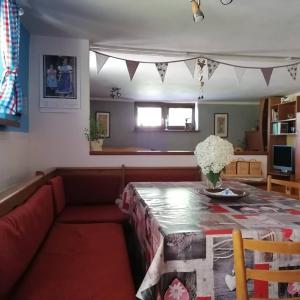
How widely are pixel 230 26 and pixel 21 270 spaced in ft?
8.74

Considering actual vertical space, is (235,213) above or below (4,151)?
below

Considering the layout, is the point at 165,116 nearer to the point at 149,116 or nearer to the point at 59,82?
the point at 149,116

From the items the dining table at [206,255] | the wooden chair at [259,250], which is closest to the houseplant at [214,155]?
the dining table at [206,255]

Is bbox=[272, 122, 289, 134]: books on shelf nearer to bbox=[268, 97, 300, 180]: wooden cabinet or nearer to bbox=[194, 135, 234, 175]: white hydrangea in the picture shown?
bbox=[268, 97, 300, 180]: wooden cabinet

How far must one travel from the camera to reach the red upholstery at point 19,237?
116 cm

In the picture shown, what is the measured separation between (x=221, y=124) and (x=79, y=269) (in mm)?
6955

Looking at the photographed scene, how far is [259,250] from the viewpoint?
0.91 m

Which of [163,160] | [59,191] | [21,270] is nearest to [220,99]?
[163,160]

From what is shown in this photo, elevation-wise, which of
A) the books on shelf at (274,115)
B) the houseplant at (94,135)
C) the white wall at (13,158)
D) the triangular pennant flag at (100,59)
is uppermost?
the triangular pennant flag at (100,59)

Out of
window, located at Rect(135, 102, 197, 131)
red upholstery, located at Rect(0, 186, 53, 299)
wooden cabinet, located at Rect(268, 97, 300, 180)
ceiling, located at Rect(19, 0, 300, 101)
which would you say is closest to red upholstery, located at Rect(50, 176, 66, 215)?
red upholstery, located at Rect(0, 186, 53, 299)

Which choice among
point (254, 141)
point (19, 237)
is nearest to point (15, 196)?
point (19, 237)

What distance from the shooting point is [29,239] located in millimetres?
1495

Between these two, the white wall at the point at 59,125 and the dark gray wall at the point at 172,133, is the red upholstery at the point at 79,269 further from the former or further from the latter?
the dark gray wall at the point at 172,133

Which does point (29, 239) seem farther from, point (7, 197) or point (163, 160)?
point (163, 160)
